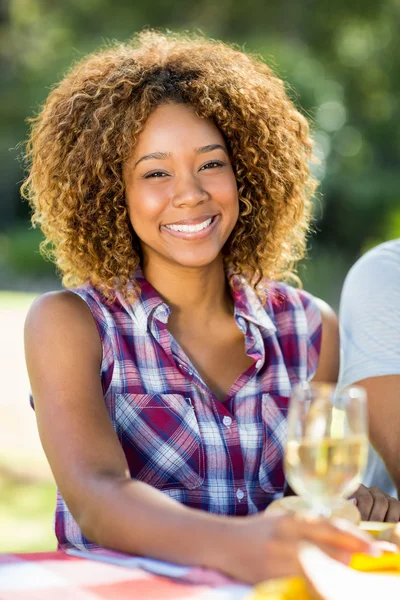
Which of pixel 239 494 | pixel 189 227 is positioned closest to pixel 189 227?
pixel 189 227

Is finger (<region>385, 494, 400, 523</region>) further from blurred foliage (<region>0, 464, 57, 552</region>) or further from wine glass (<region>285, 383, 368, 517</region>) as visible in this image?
blurred foliage (<region>0, 464, 57, 552</region>)

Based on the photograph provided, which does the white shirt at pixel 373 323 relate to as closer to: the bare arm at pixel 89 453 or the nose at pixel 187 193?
the nose at pixel 187 193

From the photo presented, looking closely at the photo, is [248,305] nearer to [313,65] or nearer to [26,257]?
[26,257]

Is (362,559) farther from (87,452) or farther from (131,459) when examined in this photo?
(131,459)

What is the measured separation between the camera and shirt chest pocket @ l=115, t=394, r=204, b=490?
91.4 inches

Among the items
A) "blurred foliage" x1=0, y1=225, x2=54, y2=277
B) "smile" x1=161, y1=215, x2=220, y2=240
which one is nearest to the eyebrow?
"smile" x1=161, y1=215, x2=220, y2=240

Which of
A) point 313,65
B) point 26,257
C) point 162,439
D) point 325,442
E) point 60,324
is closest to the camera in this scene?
point 325,442

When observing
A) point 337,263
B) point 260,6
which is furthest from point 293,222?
point 260,6

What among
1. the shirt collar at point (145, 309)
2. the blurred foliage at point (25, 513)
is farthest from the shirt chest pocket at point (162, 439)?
the blurred foliage at point (25, 513)

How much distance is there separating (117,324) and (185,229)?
0.31m

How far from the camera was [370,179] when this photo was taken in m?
15.8

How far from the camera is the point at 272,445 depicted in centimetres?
244

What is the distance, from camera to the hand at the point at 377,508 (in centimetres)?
206

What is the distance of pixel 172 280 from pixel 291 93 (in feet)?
33.6
